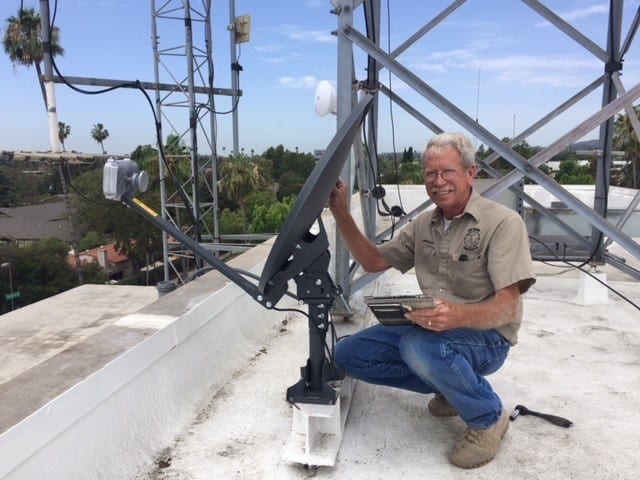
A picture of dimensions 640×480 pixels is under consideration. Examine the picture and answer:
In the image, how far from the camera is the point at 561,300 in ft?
12.7

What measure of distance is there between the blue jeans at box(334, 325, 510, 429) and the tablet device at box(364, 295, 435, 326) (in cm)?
13

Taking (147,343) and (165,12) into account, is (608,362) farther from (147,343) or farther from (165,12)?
(165,12)

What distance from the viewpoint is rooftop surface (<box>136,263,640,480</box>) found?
1905mm

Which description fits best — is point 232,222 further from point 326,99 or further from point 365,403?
point 365,403

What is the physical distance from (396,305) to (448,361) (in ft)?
0.88

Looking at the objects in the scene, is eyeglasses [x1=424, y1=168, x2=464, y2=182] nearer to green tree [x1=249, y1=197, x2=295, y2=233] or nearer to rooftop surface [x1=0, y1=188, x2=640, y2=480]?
rooftop surface [x1=0, y1=188, x2=640, y2=480]

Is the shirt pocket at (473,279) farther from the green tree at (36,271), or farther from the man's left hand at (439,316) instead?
the green tree at (36,271)

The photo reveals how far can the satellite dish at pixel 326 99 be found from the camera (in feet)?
8.52

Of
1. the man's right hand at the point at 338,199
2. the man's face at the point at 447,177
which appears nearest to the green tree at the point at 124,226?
the man's right hand at the point at 338,199

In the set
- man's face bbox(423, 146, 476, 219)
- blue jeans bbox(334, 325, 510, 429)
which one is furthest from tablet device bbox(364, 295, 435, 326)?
man's face bbox(423, 146, 476, 219)

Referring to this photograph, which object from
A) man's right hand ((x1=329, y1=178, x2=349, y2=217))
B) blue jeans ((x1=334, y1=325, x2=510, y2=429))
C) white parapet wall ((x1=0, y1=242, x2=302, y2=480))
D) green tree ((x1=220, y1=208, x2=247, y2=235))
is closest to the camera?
white parapet wall ((x1=0, y1=242, x2=302, y2=480))

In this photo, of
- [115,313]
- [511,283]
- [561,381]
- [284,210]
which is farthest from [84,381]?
[284,210]

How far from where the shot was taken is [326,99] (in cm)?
259

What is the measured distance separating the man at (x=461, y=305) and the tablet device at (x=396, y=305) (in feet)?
0.09
